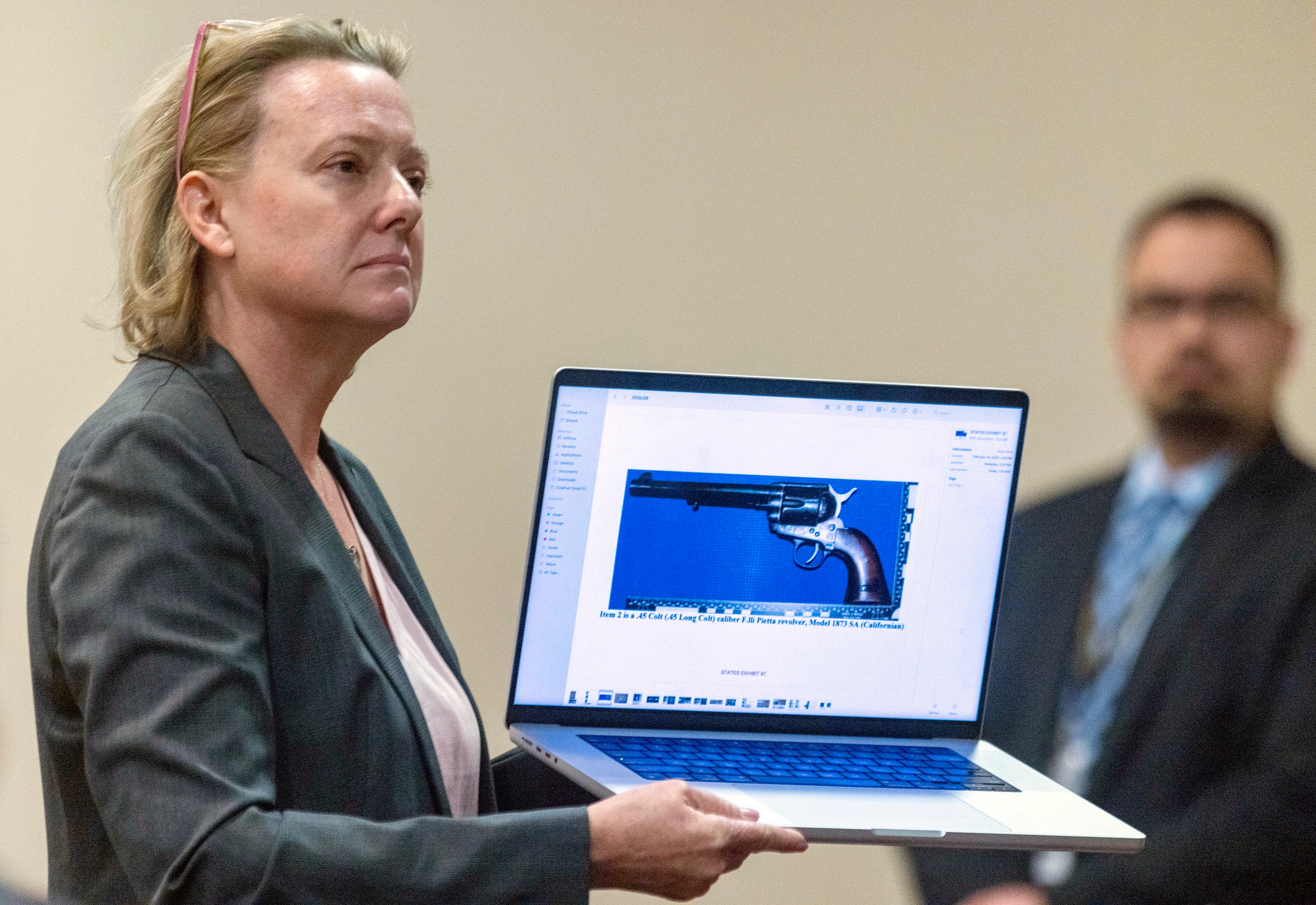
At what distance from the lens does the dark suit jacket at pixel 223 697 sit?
885 mm

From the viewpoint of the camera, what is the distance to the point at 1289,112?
7.26 feet

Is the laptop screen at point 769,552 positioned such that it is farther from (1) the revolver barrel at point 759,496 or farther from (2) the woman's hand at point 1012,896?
(2) the woman's hand at point 1012,896

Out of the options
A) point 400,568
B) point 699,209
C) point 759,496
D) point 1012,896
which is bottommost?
point 1012,896

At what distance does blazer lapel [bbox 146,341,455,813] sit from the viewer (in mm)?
1044

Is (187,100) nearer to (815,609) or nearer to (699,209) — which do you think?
(815,609)

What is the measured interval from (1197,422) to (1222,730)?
0.45 meters

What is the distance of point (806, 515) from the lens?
124 centimetres

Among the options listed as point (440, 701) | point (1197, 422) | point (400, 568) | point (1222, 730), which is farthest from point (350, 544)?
point (1197, 422)

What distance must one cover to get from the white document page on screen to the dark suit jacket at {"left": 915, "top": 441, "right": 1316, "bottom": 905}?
28 centimetres

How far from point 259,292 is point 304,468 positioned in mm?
158

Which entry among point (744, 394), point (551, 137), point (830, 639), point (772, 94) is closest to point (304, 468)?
point (744, 394)

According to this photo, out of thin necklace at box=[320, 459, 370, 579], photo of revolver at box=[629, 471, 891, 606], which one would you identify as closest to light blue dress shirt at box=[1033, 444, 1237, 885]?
photo of revolver at box=[629, 471, 891, 606]

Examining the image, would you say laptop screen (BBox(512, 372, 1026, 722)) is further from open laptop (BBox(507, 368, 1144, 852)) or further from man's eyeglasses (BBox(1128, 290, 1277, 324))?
man's eyeglasses (BBox(1128, 290, 1277, 324))

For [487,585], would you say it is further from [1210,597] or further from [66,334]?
[1210,597]
